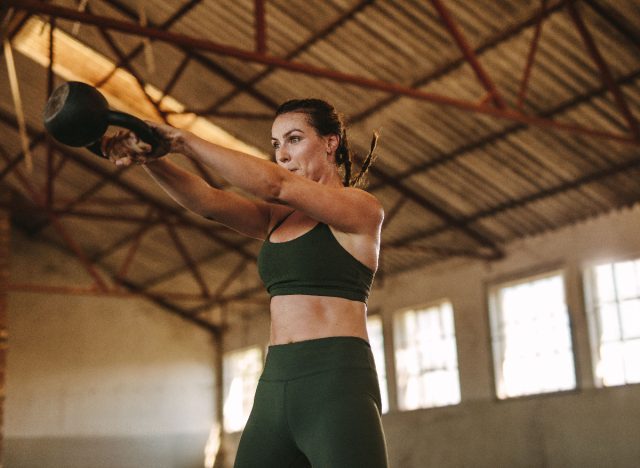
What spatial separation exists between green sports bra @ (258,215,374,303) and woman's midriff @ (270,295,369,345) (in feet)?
0.05

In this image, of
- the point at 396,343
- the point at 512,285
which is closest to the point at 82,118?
the point at 512,285

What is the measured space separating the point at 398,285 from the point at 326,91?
409 centimetres

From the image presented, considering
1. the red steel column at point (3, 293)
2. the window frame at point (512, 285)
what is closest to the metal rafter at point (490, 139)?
the window frame at point (512, 285)

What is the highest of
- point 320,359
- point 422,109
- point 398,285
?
point 422,109

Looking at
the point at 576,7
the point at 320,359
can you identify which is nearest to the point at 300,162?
the point at 320,359

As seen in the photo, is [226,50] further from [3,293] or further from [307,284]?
[3,293]

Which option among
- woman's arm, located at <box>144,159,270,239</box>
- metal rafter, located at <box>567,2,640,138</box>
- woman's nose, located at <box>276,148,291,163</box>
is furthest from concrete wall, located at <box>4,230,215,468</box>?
woman's nose, located at <box>276,148,291,163</box>

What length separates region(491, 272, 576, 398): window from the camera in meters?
10.0

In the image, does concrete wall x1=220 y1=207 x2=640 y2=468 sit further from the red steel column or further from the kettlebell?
the kettlebell

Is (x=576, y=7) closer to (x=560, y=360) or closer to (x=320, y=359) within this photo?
(x=560, y=360)

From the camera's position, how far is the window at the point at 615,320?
9266mm

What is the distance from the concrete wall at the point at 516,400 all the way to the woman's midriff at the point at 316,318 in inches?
317

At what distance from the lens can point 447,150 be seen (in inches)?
384

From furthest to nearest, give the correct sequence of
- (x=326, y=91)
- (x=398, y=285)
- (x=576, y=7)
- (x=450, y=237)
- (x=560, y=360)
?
(x=398, y=285) → (x=450, y=237) → (x=560, y=360) → (x=326, y=91) → (x=576, y=7)
